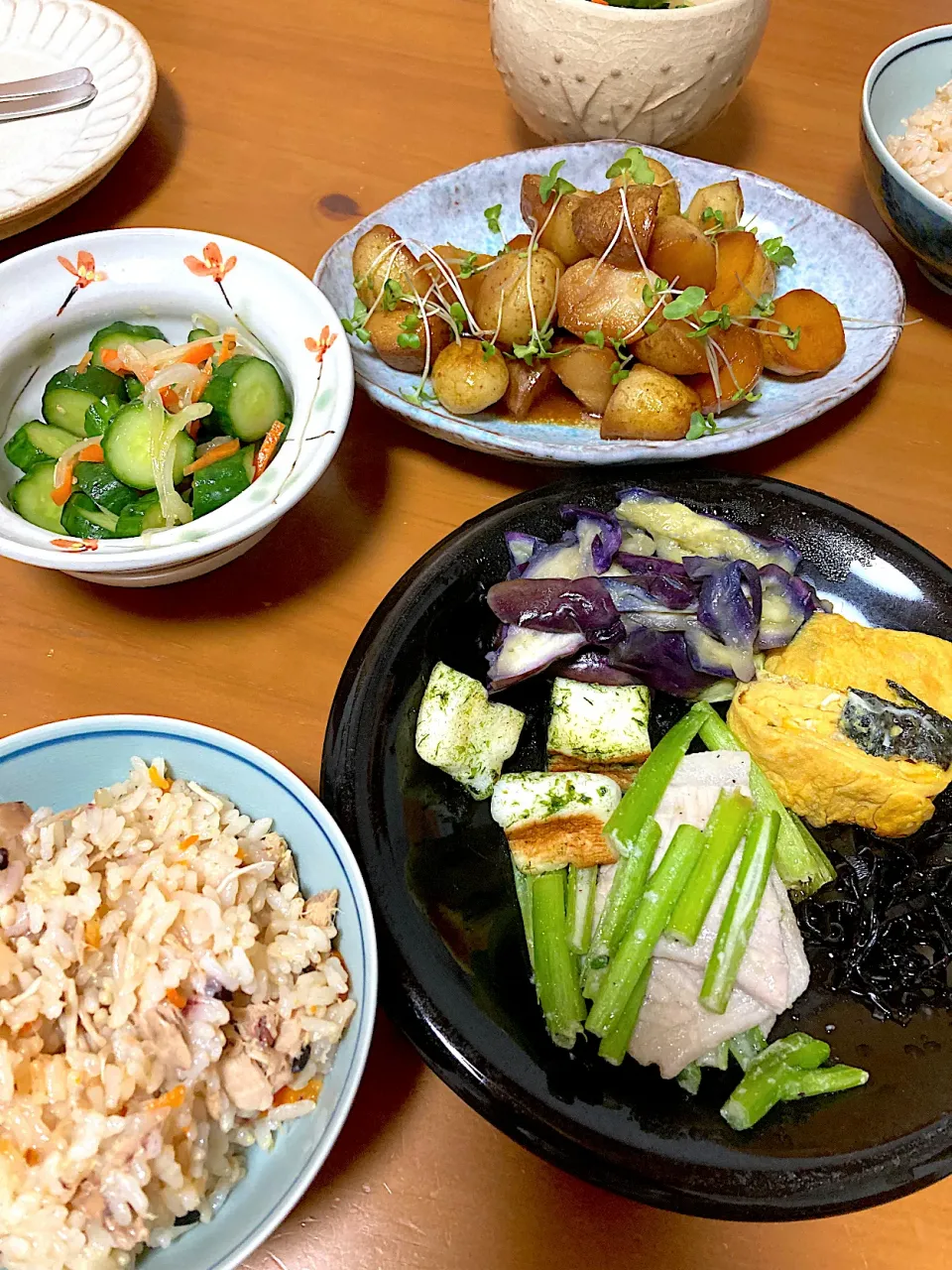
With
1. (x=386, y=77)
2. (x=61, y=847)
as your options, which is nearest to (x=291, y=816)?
(x=61, y=847)

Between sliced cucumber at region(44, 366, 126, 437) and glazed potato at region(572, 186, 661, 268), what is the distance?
855mm

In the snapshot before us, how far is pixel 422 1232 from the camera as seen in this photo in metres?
1.09

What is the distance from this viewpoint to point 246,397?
4.67 ft

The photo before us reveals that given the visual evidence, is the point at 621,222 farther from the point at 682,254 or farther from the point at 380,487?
the point at 380,487

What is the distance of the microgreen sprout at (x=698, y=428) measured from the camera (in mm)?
1533

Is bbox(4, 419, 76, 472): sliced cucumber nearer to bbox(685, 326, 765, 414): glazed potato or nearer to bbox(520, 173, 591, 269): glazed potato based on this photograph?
bbox(520, 173, 591, 269): glazed potato

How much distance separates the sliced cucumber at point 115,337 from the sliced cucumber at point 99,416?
0.34 ft

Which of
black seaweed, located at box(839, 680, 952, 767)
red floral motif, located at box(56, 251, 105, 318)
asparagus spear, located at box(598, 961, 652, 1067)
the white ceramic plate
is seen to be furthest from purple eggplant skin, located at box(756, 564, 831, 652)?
the white ceramic plate

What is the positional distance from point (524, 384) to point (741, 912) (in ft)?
3.13

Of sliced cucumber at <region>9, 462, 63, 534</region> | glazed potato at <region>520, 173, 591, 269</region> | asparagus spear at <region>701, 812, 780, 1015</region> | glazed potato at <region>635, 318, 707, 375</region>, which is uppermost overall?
glazed potato at <region>520, 173, 591, 269</region>

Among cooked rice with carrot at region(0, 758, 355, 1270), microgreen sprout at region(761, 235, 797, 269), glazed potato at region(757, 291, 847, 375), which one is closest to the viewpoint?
cooked rice with carrot at region(0, 758, 355, 1270)

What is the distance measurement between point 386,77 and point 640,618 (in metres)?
1.72

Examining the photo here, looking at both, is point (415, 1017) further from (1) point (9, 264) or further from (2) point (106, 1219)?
(1) point (9, 264)

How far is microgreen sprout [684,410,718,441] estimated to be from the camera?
1.53m
